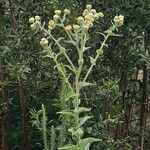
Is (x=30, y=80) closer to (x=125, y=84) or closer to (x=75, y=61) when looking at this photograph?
(x=75, y=61)

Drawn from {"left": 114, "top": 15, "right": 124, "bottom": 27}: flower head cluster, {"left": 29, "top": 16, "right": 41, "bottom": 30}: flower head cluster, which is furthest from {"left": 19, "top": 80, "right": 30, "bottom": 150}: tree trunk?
{"left": 114, "top": 15, "right": 124, "bottom": 27}: flower head cluster

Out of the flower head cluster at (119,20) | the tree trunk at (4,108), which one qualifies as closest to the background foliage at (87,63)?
the tree trunk at (4,108)

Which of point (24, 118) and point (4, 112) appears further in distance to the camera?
point (4, 112)

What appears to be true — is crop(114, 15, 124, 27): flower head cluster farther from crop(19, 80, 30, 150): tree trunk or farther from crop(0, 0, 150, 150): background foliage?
crop(19, 80, 30, 150): tree trunk

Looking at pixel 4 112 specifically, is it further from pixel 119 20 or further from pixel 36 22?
pixel 119 20

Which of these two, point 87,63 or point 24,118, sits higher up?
point 87,63

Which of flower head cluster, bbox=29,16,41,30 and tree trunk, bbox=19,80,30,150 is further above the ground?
flower head cluster, bbox=29,16,41,30

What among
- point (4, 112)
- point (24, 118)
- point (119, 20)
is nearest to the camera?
point (119, 20)

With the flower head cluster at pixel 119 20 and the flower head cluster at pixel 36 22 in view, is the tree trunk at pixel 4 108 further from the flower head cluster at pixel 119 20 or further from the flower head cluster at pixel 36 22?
the flower head cluster at pixel 119 20

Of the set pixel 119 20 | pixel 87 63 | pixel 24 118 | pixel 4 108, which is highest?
pixel 119 20

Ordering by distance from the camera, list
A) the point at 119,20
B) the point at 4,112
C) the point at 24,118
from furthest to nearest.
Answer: the point at 4,112
the point at 24,118
the point at 119,20

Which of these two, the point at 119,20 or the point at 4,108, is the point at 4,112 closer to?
the point at 4,108

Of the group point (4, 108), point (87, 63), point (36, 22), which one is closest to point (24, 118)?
point (4, 108)

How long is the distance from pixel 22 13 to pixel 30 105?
0.99 meters
